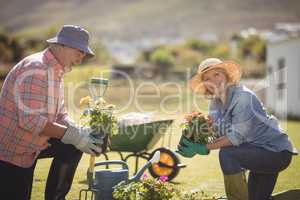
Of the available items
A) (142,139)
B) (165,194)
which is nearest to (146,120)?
(142,139)

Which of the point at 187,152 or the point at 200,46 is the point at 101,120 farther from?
the point at 200,46

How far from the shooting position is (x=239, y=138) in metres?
4.75

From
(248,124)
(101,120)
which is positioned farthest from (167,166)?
(101,120)

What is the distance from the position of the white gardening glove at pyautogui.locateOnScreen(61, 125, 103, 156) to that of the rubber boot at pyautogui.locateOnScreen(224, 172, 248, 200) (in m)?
1.11

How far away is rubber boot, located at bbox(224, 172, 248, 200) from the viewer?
460cm

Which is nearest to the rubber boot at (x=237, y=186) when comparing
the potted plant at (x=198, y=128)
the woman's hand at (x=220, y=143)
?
the woman's hand at (x=220, y=143)

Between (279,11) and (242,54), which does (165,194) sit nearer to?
(242,54)

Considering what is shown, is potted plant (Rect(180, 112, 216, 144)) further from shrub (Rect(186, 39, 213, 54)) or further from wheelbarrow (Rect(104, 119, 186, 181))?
shrub (Rect(186, 39, 213, 54))

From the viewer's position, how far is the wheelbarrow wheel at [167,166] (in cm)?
668

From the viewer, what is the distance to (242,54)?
5141 centimetres

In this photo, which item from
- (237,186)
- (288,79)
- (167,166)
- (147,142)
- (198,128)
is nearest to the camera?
(237,186)

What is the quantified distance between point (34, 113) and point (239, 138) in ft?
5.68

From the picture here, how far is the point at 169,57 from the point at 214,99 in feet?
156

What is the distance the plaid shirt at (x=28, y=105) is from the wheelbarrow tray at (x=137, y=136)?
229 cm
